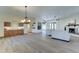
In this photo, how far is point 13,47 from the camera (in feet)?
10.5

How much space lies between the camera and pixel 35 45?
3.35 meters

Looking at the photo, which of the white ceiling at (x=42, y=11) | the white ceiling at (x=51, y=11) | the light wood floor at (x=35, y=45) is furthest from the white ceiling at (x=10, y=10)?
the light wood floor at (x=35, y=45)

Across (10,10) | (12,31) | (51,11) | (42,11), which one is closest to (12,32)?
(12,31)

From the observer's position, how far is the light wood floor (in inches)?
126

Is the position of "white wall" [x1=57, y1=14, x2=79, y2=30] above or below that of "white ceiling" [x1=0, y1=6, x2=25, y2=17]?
below

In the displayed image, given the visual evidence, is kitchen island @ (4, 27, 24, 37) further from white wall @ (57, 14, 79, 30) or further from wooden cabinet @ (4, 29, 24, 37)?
white wall @ (57, 14, 79, 30)

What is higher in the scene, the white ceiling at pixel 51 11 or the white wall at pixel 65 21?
the white ceiling at pixel 51 11

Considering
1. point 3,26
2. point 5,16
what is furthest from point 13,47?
point 5,16

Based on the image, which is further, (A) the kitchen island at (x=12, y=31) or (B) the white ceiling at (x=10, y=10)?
(A) the kitchen island at (x=12, y=31)

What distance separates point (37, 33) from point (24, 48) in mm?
695

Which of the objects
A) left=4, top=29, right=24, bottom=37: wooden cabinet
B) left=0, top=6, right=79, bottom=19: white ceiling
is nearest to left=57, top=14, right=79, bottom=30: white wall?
left=0, top=6, right=79, bottom=19: white ceiling

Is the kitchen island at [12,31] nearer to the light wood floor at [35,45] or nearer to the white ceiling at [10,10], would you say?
the light wood floor at [35,45]

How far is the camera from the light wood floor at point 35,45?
319cm

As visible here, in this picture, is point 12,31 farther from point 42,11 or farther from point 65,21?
point 65,21
